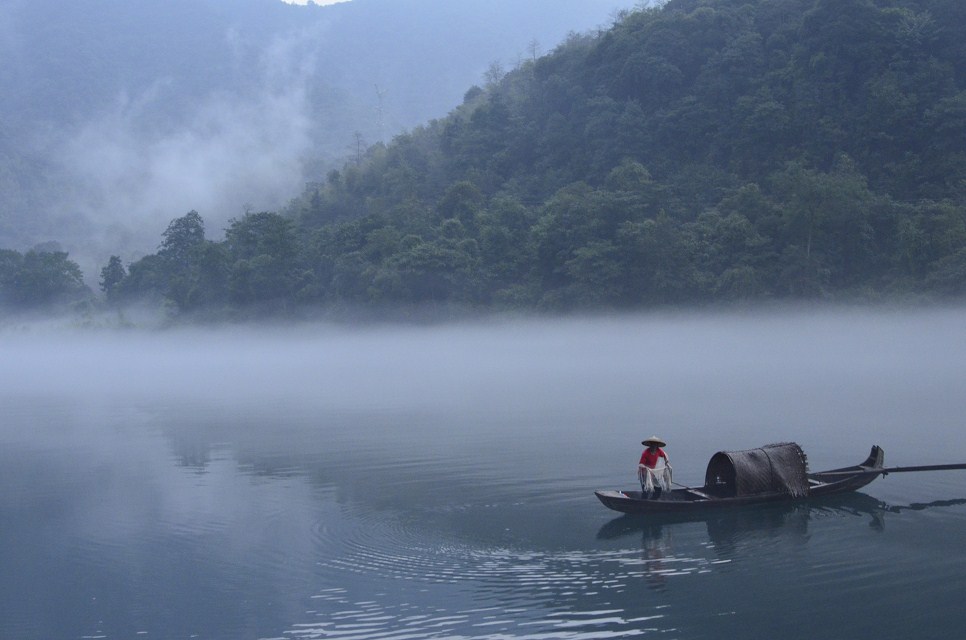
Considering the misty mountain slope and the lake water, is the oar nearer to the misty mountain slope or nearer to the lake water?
the lake water

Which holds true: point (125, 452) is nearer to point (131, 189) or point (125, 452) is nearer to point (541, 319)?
point (541, 319)

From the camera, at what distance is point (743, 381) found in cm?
2977

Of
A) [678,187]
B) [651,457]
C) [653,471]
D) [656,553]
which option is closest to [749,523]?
[653,471]

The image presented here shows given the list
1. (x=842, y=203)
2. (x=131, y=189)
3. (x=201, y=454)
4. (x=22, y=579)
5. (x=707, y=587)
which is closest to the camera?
(x=707, y=587)

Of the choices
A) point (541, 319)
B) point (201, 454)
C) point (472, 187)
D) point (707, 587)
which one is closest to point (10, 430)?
point (201, 454)

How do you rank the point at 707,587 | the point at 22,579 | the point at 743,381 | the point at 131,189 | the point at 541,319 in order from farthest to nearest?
the point at 131,189, the point at 541,319, the point at 743,381, the point at 22,579, the point at 707,587

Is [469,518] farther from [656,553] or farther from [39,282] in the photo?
[39,282]

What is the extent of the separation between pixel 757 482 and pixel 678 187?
1542 inches

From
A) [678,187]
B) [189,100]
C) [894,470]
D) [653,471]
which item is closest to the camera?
[653,471]

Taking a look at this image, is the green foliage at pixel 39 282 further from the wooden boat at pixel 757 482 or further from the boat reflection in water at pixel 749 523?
the boat reflection in water at pixel 749 523

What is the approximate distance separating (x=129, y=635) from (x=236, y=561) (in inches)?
85.3

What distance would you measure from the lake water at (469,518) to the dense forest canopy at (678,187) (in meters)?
10.6

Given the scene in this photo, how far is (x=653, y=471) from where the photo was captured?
40.8ft

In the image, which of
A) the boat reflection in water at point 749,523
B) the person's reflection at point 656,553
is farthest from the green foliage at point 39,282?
the person's reflection at point 656,553
